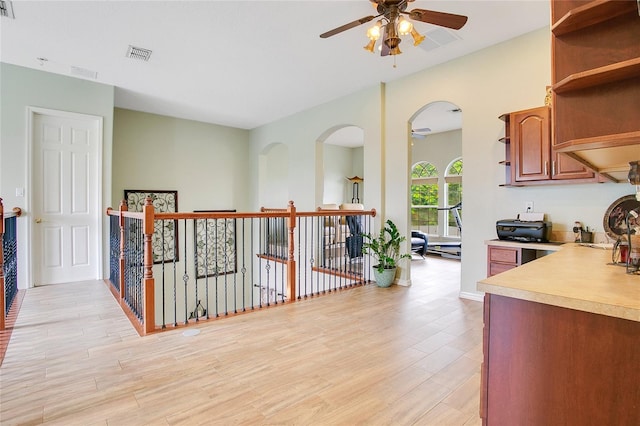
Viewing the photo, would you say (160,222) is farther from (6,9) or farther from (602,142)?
(602,142)

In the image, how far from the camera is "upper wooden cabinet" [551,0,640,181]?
3.94 ft

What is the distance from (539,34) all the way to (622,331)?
11.9 feet

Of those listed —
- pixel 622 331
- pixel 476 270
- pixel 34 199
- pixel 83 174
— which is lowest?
pixel 476 270

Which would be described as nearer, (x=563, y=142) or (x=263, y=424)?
(x=563, y=142)

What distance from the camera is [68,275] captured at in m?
4.92

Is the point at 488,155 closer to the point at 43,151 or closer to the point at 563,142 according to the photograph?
the point at 563,142

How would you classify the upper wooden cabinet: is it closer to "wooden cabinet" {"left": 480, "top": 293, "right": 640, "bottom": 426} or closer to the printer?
"wooden cabinet" {"left": 480, "top": 293, "right": 640, "bottom": 426}

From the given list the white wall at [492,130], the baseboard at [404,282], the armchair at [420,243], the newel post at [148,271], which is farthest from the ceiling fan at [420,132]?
the newel post at [148,271]

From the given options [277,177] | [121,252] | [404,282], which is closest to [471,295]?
[404,282]

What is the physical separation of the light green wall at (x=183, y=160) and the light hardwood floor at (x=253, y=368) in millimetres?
3432

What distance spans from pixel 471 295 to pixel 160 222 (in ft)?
18.8

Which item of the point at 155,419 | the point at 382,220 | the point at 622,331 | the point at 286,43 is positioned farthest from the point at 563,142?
the point at 382,220

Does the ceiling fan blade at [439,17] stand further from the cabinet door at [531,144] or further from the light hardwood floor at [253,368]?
the light hardwood floor at [253,368]

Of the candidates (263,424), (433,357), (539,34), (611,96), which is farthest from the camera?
(539,34)
